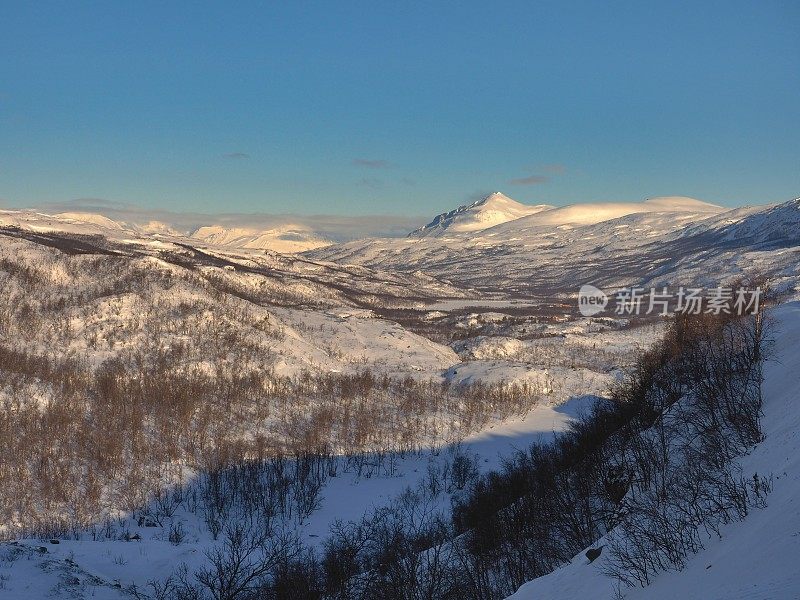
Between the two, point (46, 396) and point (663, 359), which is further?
point (46, 396)

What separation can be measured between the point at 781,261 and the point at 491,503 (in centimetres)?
18940

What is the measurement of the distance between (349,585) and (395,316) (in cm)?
13283

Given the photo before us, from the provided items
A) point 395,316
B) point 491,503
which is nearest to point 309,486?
point 491,503

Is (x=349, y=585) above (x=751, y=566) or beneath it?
beneath

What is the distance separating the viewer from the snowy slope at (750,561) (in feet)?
36.3

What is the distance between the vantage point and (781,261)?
195375mm

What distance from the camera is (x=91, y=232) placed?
189 metres

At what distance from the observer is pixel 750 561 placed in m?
12.0

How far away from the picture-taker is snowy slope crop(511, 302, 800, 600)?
11.1 m

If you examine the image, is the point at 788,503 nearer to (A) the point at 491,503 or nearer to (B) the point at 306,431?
(A) the point at 491,503

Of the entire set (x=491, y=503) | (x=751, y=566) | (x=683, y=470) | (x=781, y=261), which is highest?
(x=781, y=261)

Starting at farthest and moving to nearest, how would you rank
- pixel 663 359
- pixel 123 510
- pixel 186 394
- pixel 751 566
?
pixel 186 394 < pixel 663 359 < pixel 123 510 < pixel 751 566

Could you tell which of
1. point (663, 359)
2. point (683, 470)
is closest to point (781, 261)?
point (663, 359)

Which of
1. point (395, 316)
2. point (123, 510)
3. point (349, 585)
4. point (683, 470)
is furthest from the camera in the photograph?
point (395, 316)
